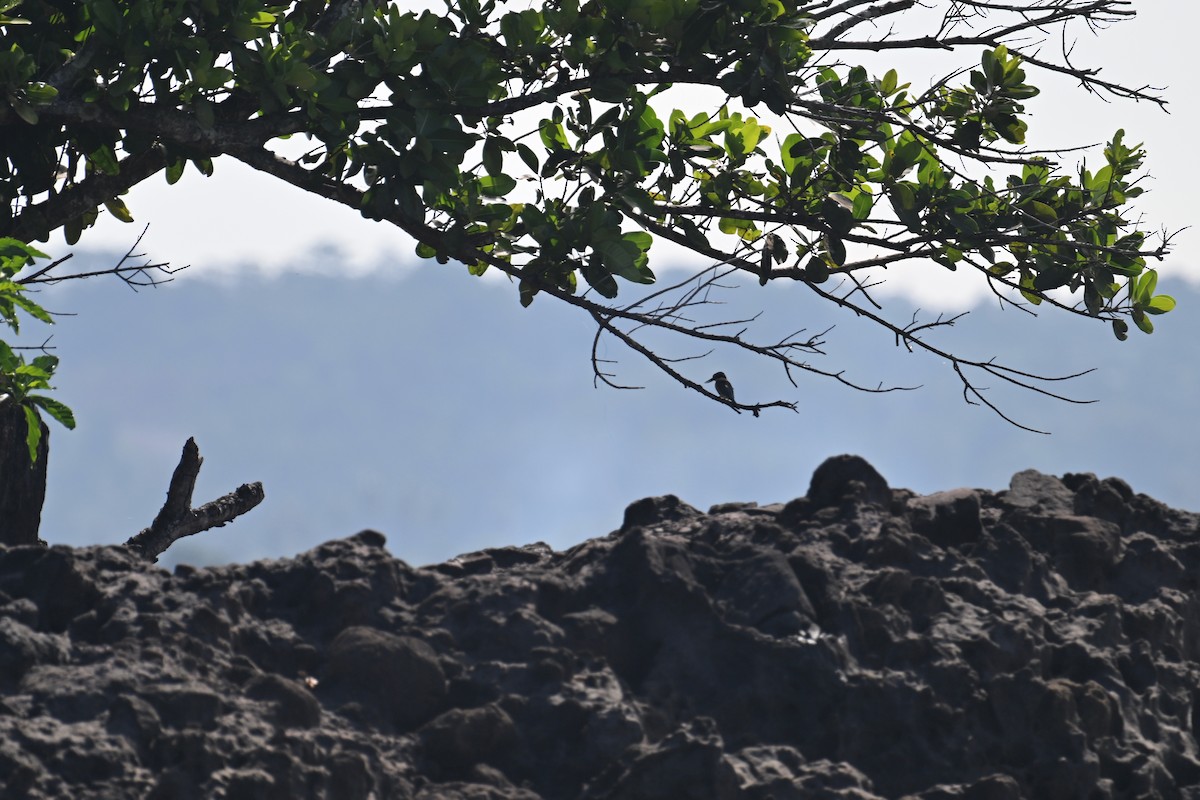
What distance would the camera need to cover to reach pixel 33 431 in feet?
18.4

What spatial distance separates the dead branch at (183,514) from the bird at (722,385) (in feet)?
11.6

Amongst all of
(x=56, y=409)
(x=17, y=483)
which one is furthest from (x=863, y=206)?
(x=17, y=483)

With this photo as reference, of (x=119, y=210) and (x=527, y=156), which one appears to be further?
(x=119, y=210)

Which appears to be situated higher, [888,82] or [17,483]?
[888,82]

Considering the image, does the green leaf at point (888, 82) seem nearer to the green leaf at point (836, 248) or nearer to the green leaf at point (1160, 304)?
the green leaf at point (836, 248)

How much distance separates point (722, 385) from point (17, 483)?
12.3 ft

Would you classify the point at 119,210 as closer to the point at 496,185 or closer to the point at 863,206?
the point at 496,185

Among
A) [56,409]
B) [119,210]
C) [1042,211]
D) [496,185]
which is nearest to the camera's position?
[56,409]

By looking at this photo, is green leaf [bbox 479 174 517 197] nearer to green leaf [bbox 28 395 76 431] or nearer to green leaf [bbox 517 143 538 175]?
green leaf [bbox 517 143 538 175]

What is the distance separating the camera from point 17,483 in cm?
723

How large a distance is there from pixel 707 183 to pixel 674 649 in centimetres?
338

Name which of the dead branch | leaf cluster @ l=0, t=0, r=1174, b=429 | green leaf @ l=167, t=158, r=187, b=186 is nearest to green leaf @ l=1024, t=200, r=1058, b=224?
leaf cluster @ l=0, t=0, r=1174, b=429

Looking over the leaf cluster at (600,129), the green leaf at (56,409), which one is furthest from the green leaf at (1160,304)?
the green leaf at (56,409)

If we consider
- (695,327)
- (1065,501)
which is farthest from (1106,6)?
(1065,501)
